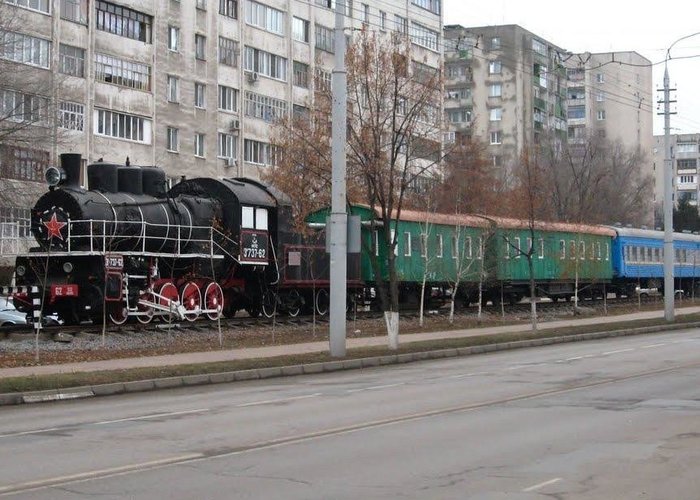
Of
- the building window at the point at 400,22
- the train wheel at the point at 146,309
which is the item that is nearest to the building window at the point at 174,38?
the building window at the point at 400,22

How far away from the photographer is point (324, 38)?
66.6 meters

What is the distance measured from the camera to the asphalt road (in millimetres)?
8297

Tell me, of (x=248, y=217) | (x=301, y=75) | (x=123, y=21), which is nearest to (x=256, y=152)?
(x=301, y=75)

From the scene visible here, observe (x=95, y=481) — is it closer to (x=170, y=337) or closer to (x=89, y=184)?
(x=170, y=337)

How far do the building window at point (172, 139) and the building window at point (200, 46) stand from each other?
186 inches

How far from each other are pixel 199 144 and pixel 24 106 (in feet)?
50.5

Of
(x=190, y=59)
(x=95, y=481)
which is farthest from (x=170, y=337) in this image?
(x=190, y=59)

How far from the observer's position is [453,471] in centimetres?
896

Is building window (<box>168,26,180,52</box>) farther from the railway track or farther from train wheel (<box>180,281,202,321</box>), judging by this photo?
train wheel (<box>180,281,202,321</box>)

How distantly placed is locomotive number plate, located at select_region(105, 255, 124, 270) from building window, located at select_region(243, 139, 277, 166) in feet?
110

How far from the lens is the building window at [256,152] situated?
59844 millimetres

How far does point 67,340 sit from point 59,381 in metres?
7.56

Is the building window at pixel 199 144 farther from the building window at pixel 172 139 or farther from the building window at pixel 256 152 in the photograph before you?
the building window at pixel 256 152

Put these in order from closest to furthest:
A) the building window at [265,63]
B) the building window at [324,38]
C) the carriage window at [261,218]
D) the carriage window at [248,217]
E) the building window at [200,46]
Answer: the carriage window at [248,217] < the carriage window at [261,218] < the building window at [200,46] < the building window at [265,63] < the building window at [324,38]
